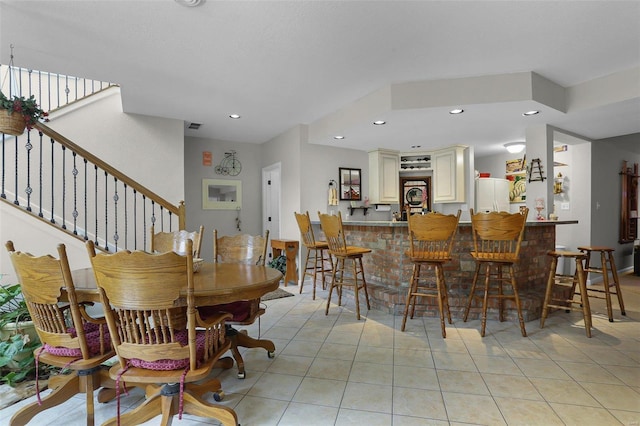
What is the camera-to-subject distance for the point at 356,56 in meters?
3.03

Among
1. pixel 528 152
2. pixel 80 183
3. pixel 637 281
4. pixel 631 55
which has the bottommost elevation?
pixel 637 281

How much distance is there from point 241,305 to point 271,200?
14.1 ft

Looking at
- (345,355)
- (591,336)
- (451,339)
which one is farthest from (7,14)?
(591,336)

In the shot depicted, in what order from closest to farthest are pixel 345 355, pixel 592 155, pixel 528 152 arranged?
pixel 345 355
pixel 528 152
pixel 592 155

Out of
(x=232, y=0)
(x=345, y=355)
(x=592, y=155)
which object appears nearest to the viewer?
(x=232, y=0)

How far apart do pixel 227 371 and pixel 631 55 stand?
4.43 metres

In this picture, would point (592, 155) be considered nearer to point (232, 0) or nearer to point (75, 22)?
point (232, 0)

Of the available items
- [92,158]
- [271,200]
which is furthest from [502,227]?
[271,200]

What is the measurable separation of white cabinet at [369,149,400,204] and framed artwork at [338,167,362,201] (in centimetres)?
25

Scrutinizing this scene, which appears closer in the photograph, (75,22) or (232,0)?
(232,0)

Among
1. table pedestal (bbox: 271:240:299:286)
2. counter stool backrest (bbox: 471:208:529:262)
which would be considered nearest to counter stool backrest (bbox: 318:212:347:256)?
counter stool backrest (bbox: 471:208:529:262)

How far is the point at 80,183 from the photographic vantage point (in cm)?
432

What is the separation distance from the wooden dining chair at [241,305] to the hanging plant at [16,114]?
65.7 inches

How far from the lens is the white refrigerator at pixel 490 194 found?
635cm
